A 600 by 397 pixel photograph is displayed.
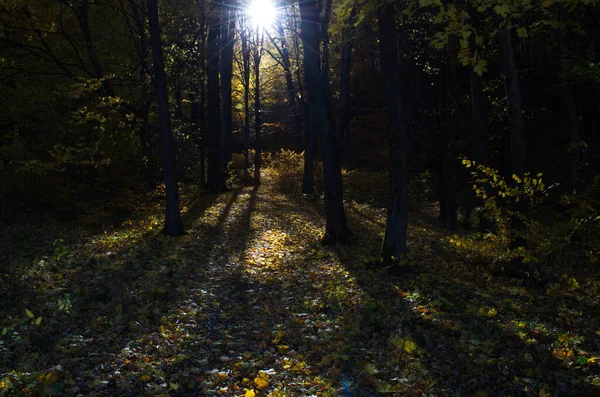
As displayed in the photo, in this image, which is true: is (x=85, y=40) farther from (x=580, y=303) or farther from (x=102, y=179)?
(x=580, y=303)

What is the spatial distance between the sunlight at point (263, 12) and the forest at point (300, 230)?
4.8 inches

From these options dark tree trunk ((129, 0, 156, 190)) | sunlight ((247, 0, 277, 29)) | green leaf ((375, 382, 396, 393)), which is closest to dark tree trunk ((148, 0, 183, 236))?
dark tree trunk ((129, 0, 156, 190))

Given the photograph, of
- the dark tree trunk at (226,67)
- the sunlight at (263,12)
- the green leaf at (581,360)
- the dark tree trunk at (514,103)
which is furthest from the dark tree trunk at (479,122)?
the sunlight at (263,12)

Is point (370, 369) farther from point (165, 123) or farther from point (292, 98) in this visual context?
point (292, 98)

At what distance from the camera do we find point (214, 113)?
21078 millimetres

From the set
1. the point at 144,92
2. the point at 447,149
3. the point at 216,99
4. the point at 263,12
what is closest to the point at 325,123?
the point at 447,149

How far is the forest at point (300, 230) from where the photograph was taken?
4922 millimetres

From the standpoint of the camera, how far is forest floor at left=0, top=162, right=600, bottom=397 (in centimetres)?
455

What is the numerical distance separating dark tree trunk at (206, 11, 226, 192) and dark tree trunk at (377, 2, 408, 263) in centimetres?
1367

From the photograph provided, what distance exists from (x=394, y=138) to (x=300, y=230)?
6478 mm

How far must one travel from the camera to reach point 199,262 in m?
10.3

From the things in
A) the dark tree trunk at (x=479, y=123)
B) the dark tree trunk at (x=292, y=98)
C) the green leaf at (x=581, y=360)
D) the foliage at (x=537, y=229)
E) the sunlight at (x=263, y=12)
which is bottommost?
the green leaf at (x=581, y=360)

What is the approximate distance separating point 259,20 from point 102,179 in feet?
46.3

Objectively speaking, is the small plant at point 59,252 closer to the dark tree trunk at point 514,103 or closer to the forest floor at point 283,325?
the forest floor at point 283,325
